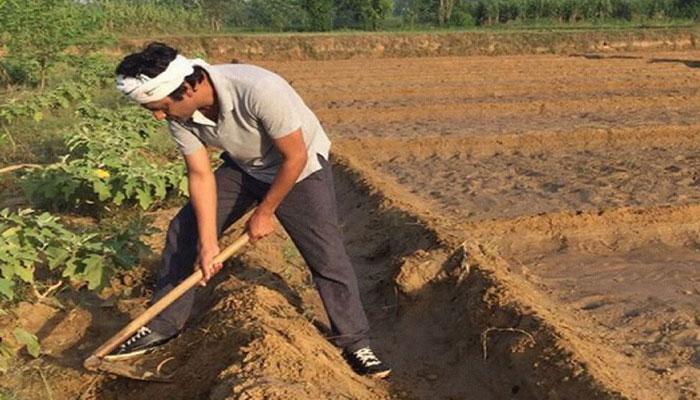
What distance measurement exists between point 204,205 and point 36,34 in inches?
407

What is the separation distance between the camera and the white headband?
2857 mm

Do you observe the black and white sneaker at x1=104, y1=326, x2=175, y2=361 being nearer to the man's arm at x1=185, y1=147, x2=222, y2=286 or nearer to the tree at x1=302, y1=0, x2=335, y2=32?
the man's arm at x1=185, y1=147, x2=222, y2=286

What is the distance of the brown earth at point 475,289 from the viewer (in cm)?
340

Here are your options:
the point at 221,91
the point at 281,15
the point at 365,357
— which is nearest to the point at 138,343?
the point at 365,357

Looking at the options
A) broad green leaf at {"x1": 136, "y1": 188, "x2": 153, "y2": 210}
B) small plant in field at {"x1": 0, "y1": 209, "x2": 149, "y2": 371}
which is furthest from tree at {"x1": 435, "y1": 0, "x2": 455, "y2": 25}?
small plant in field at {"x1": 0, "y1": 209, "x2": 149, "y2": 371}

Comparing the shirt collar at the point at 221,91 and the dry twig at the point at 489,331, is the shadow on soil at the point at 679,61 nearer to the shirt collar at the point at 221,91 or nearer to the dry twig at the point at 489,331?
the dry twig at the point at 489,331

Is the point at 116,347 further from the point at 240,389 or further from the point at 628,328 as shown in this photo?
the point at 628,328

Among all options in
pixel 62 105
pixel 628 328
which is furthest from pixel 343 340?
pixel 62 105

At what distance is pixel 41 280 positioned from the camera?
4.47m

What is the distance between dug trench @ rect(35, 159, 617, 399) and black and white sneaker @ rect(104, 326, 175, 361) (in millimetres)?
64

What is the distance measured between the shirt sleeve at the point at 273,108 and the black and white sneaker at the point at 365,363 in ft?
3.90

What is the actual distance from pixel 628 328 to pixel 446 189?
3.10 m

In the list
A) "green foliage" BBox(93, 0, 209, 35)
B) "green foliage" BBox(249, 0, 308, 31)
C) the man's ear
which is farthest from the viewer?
"green foliage" BBox(249, 0, 308, 31)

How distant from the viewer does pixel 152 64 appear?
2.86m
